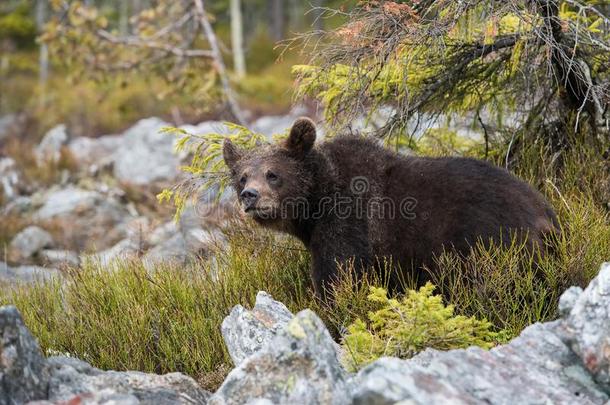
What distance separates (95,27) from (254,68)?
20760mm

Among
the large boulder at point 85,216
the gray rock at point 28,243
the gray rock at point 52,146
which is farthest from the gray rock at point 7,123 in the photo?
the gray rock at point 28,243

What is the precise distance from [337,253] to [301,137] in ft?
3.86

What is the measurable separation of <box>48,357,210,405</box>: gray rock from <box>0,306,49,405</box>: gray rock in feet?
0.40

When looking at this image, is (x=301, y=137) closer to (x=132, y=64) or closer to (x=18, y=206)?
(x=132, y=64)

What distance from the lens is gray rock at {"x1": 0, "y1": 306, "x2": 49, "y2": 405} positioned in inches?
186

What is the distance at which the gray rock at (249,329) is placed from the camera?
5.84 metres

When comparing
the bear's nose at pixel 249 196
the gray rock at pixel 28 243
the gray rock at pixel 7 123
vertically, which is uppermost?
the bear's nose at pixel 249 196

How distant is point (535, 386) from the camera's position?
4.66m

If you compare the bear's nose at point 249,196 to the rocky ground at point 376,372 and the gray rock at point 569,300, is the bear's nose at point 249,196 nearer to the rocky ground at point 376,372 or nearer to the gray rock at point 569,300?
the rocky ground at point 376,372

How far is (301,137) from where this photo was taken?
24.3 ft

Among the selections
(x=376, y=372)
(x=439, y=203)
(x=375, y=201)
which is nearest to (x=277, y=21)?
(x=375, y=201)

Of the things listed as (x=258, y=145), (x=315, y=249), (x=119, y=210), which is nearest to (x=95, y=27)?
(x=119, y=210)

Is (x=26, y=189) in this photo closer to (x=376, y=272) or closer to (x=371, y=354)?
(x=376, y=272)

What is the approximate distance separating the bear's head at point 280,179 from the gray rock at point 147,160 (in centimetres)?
1224
